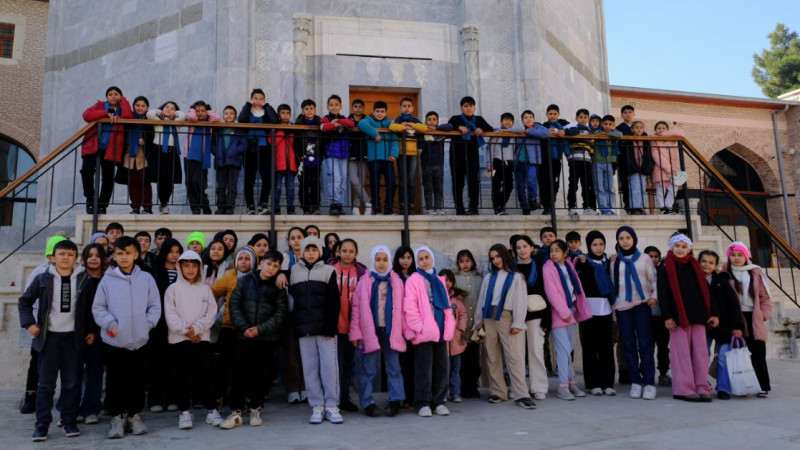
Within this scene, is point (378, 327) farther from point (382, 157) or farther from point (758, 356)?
point (758, 356)

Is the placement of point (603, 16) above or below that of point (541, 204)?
above

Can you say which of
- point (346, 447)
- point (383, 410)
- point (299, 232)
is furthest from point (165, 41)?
point (346, 447)

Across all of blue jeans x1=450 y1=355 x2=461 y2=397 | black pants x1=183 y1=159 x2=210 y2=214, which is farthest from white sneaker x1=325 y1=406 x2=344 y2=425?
black pants x1=183 y1=159 x2=210 y2=214

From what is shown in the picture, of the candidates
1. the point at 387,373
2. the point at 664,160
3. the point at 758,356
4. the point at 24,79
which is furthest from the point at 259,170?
the point at 24,79

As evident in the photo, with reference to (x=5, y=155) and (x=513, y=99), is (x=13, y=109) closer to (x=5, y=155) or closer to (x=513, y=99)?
(x=5, y=155)

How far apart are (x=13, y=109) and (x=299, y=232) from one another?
1387 cm

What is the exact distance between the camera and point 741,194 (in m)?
21.0

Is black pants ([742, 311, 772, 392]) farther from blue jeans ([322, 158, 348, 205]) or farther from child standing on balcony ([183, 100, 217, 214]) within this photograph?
child standing on balcony ([183, 100, 217, 214])

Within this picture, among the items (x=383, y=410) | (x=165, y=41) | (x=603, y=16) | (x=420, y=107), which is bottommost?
(x=383, y=410)

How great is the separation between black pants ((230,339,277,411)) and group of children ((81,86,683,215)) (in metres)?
2.55

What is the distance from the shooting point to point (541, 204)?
8.41 metres

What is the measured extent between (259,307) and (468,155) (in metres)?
4.20

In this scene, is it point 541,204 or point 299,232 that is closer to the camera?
point 299,232

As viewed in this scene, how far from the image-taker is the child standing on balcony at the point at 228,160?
7559mm
